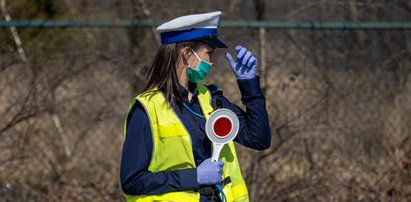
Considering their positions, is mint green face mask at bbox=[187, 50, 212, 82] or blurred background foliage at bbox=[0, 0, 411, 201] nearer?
mint green face mask at bbox=[187, 50, 212, 82]

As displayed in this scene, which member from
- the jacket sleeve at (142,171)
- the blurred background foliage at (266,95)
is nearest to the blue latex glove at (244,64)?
the jacket sleeve at (142,171)

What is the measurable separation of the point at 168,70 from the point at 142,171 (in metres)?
0.41

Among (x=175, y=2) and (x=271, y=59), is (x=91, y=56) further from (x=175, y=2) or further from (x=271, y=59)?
(x=271, y=59)

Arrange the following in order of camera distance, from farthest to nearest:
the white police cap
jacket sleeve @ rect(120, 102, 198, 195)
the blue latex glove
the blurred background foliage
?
the blurred background foliage
the blue latex glove
the white police cap
jacket sleeve @ rect(120, 102, 198, 195)

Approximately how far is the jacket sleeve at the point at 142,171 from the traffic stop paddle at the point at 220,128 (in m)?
0.13

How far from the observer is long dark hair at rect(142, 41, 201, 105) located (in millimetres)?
3463

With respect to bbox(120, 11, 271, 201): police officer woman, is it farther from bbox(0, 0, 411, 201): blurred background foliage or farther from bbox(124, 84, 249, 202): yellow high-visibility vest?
bbox(0, 0, 411, 201): blurred background foliage

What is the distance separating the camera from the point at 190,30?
348 centimetres

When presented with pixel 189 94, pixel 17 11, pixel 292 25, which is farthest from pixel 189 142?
pixel 17 11

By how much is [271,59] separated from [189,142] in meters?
2.99

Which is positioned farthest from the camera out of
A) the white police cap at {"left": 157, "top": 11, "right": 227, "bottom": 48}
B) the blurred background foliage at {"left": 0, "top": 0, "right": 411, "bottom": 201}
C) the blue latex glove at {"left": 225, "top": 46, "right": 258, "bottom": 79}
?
the blurred background foliage at {"left": 0, "top": 0, "right": 411, "bottom": 201}

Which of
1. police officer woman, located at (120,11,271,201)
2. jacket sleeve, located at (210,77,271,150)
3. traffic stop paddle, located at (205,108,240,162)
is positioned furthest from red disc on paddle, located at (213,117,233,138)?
jacket sleeve, located at (210,77,271,150)

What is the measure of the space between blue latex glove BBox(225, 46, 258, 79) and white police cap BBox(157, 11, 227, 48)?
11cm

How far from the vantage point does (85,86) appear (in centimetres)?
638
